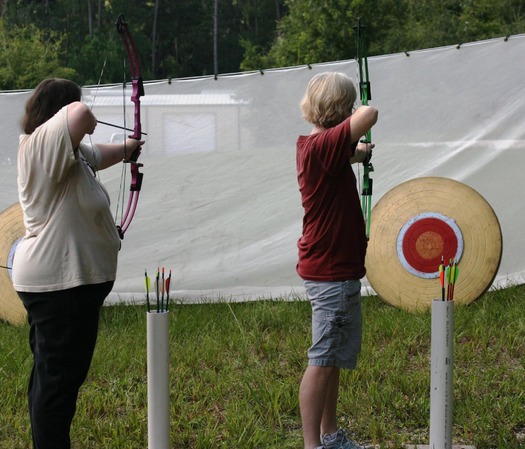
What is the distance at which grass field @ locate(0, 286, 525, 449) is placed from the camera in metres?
2.90

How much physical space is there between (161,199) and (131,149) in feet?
7.87

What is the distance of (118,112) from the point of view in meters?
4.88

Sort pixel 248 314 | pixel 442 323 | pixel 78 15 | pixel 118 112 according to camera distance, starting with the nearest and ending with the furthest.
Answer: pixel 442 323, pixel 248 314, pixel 118 112, pixel 78 15

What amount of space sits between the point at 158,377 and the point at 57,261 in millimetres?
409

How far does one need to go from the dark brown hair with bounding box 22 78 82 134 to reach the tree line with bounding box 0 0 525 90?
70.2 inches

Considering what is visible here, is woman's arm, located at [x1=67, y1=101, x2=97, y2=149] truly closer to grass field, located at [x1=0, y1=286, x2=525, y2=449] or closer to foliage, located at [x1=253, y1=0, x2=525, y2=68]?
grass field, located at [x1=0, y1=286, x2=525, y2=449]

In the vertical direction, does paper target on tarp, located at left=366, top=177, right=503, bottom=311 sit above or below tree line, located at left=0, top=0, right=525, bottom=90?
below

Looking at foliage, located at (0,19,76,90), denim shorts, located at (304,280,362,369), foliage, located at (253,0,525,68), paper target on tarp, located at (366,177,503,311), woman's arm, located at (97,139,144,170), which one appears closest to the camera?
denim shorts, located at (304,280,362,369)

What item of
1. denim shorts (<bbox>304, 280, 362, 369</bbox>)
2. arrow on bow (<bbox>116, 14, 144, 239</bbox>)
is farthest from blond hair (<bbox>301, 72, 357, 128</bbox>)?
arrow on bow (<bbox>116, 14, 144, 239</bbox>)

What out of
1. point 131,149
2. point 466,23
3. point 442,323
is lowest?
point 442,323

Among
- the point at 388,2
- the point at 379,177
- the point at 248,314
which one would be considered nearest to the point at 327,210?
the point at 248,314

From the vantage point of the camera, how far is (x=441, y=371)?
2.26m

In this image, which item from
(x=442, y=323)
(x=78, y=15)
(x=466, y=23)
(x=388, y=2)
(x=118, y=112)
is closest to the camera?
(x=442, y=323)

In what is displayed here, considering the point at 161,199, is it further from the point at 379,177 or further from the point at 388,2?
the point at 388,2
